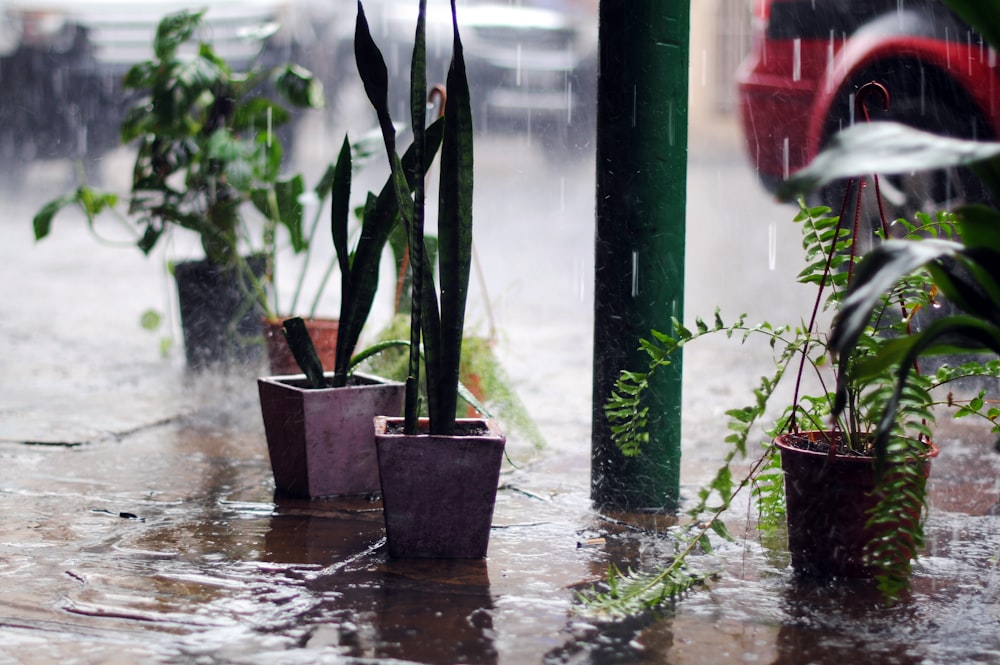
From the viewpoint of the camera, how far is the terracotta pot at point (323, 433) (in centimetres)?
273

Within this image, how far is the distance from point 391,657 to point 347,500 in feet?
3.18

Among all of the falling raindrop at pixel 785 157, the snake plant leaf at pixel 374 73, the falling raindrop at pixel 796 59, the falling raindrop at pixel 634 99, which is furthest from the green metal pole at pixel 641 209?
the falling raindrop at pixel 785 157

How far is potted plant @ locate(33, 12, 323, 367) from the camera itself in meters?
4.01

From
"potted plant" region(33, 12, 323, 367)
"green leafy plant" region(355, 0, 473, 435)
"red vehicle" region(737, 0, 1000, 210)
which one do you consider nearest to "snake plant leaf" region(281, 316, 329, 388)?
"green leafy plant" region(355, 0, 473, 435)

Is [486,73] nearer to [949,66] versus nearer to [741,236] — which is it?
[741,236]

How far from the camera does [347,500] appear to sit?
279 cm

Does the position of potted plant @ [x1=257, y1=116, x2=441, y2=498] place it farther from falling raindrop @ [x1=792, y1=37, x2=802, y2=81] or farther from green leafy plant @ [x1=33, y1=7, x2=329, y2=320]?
falling raindrop @ [x1=792, y1=37, x2=802, y2=81]

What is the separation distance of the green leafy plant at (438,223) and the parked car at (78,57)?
23.9 feet

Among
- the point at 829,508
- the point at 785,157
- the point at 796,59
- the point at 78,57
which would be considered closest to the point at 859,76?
the point at 796,59

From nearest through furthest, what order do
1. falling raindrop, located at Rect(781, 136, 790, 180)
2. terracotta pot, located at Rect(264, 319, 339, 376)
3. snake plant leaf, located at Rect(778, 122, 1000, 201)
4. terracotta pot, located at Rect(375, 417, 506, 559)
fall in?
snake plant leaf, located at Rect(778, 122, 1000, 201)
terracotta pot, located at Rect(375, 417, 506, 559)
terracotta pot, located at Rect(264, 319, 339, 376)
falling raindrop, located at Rect(781, 136, 790, 180)

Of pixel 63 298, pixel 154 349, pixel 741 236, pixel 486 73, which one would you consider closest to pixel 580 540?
pixel 154 349

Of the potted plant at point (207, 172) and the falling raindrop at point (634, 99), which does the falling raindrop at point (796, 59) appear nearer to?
the potted plant at point (207, 172)

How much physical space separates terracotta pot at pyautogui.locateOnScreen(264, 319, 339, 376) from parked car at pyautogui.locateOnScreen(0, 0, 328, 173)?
6.12 metres

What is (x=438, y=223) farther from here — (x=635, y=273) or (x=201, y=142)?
(x=201, y=142)
